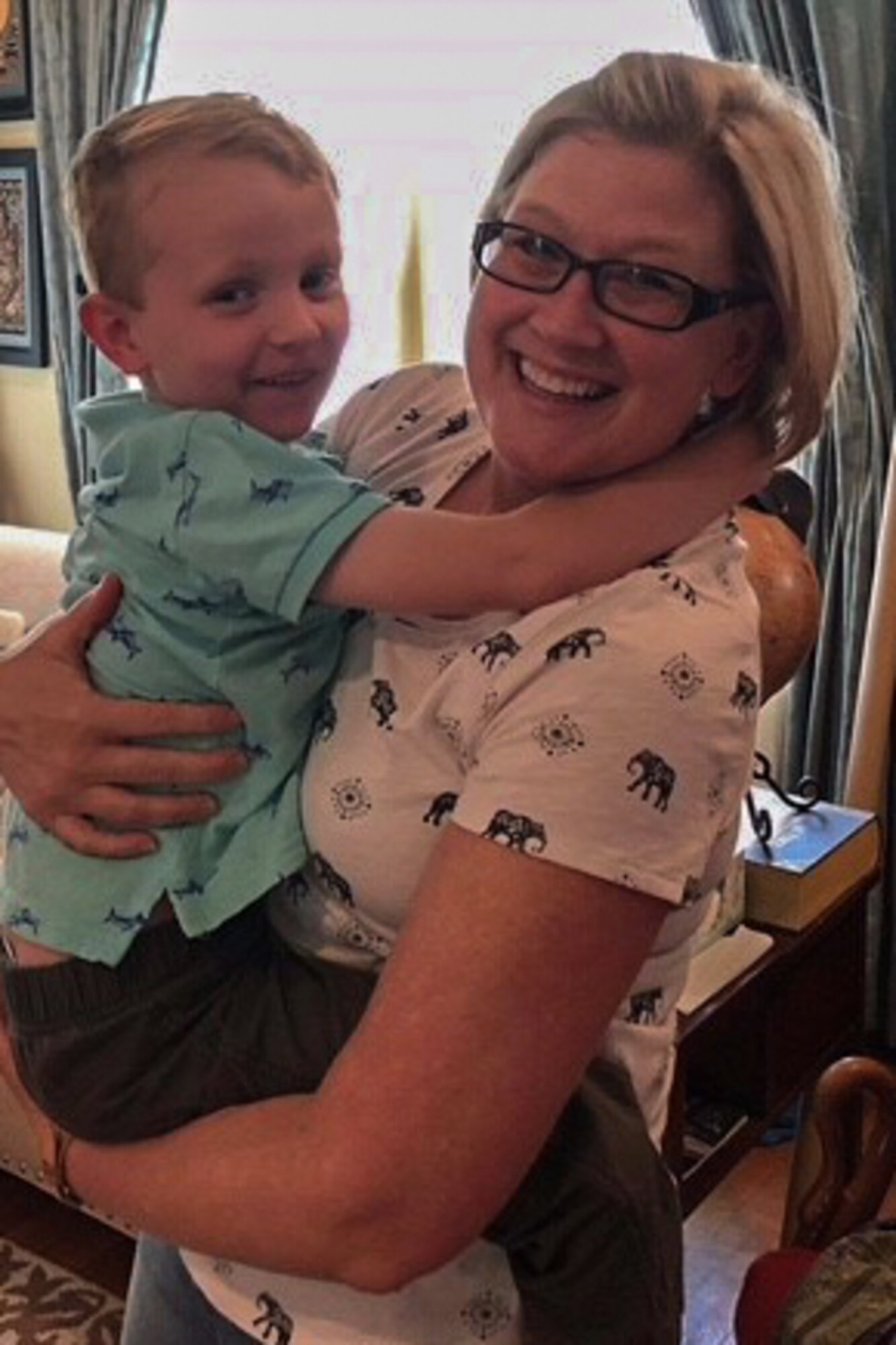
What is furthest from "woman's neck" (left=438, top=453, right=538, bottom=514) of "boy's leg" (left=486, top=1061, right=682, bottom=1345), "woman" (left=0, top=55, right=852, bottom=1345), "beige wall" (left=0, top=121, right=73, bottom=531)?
"beige wall" (left=0, top=121, right=73, bottom=531)

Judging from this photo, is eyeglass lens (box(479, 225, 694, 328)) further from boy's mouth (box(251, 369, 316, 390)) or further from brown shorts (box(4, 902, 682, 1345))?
brown shorts (box(4, 902, 682, 1345))

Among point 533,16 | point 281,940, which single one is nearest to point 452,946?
point 281,940

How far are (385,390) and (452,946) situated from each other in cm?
53

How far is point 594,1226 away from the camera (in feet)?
3.50

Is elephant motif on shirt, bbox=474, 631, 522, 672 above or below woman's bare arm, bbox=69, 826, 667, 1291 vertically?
above

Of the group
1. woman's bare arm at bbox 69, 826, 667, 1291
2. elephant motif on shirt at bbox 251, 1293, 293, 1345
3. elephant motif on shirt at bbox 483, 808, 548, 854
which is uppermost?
elephant motif on shirt at bbox 483, 808, 548, 854

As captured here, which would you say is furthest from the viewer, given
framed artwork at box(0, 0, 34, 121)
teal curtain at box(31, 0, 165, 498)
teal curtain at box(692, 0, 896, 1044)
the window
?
framed artwork at box(0, 0, 34, 121)

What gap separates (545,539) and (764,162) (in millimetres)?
256

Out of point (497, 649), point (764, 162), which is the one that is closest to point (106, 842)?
point (497, 649)

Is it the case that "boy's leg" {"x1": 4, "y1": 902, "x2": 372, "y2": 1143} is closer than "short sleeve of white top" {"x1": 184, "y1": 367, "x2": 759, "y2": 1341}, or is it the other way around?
"short sleeve of white top" {"x1": 184, "y1": 367, "x2": 759, "y2": 1341}

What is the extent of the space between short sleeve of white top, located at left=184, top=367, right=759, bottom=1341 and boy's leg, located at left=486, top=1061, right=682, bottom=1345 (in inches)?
1.5

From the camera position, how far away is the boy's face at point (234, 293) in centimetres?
119

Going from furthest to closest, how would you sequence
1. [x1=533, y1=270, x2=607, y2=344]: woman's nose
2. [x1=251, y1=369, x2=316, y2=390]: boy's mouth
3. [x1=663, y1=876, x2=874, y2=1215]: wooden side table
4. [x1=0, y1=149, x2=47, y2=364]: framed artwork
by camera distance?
[x1=0, y1=149, x2=47, y2=364]: framed artwork → [x1=663, y1=876, x2=874, y2=1215]: wooden side table → [x1=251, y1=369, x2=316, y2=390]: boy's mouth → [x1=533, y1=270, x2=607, y2=344]: woman's nose

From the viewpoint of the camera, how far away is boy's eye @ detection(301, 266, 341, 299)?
4.12ft
